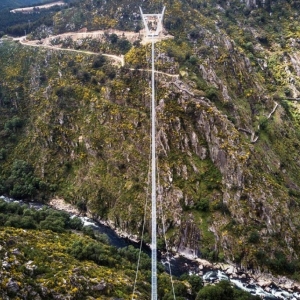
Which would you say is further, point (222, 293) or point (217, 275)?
point (217, 275)

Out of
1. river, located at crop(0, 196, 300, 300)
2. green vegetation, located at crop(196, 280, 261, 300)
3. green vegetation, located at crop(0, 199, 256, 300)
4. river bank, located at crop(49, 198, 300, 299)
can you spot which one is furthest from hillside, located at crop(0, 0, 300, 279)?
green vegetation, located at crop(0, 199, 256, 300)

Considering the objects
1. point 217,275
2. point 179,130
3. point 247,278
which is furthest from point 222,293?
point 179,130

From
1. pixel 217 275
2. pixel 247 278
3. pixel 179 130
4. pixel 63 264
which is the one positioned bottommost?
pixel 247 278

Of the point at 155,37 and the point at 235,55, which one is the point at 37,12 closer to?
the point at 155,37

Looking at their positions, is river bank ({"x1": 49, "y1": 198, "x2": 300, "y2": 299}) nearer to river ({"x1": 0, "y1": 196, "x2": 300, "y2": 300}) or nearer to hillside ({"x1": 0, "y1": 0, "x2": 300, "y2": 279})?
river ({"x1": 0, "y1": 196, "x2": 300, "y2": 300})

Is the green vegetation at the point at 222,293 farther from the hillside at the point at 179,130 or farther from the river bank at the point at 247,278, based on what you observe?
the hillside at the point at 179,130

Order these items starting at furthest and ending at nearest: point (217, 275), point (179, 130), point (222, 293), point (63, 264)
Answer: point (179, 130)
point (217, 275)
point (222, 293)
point (63, 264)

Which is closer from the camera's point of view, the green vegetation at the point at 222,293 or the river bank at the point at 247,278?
the green vegetation at the point at 222,293

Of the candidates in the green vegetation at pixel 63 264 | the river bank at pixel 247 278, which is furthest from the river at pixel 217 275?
the green vegetation at pixel 63 264

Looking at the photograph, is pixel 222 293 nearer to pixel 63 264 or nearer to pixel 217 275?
pixel 217 275
